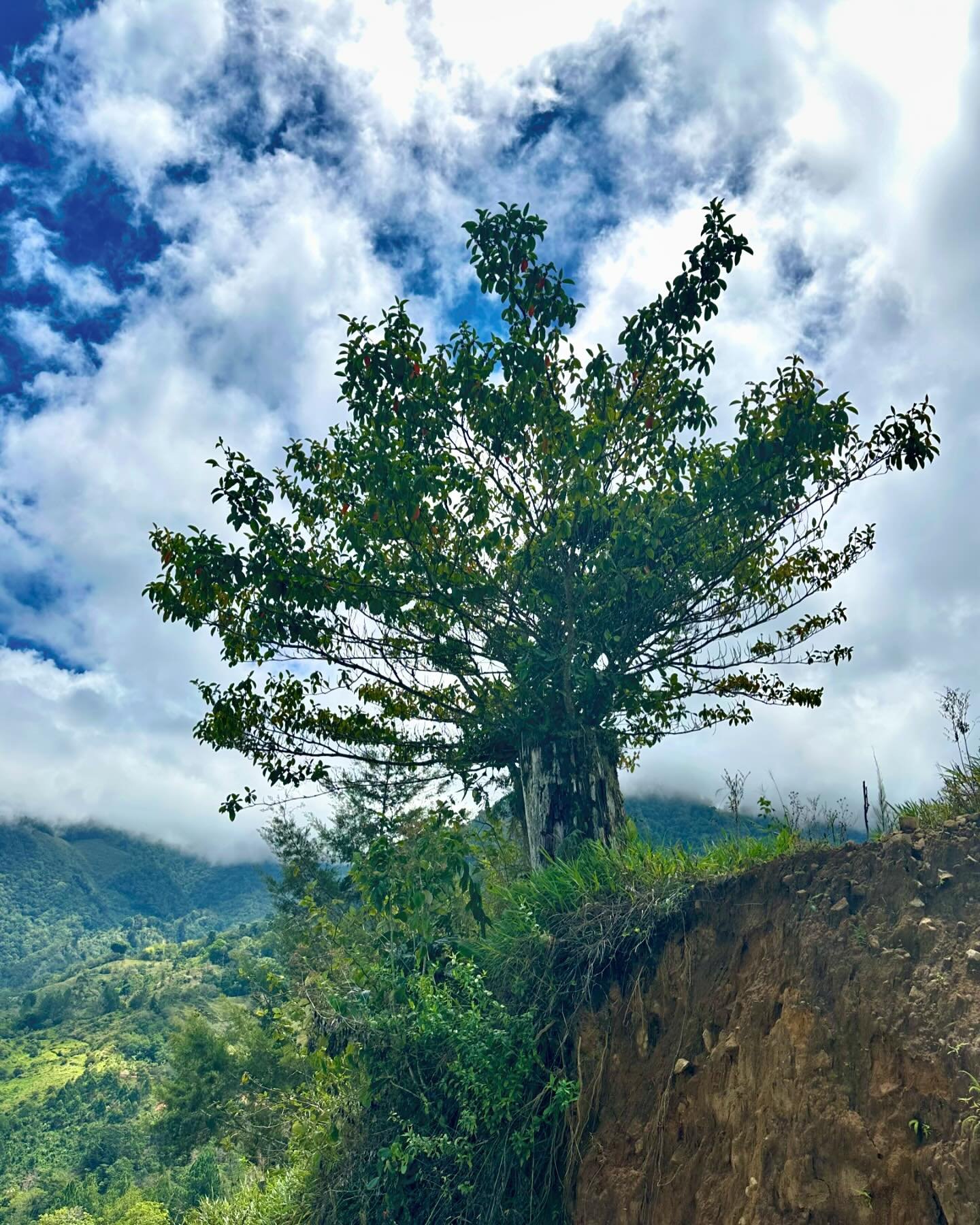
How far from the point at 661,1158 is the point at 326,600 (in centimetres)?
663

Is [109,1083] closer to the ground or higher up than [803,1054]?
closer to the ground

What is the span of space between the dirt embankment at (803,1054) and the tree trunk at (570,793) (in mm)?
2707

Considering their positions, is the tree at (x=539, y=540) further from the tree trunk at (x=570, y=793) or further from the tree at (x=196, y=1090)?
the tree at (x=196, y=1090)

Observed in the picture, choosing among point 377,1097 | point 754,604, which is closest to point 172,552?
point 377,1097

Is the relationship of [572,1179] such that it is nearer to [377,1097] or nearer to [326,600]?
[377,1097]

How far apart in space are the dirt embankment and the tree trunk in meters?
2.71

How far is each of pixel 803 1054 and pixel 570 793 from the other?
14.3ft

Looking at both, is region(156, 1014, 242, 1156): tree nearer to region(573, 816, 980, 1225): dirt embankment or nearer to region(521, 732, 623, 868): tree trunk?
region(521, 732, 623, 868): tree trunk

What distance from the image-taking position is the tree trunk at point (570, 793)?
30.2ft

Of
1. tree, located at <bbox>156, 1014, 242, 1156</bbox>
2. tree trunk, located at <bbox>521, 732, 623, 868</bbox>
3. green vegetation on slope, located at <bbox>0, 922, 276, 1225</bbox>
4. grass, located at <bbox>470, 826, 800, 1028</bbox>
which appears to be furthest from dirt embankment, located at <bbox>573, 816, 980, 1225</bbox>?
tree, located at <bbox>156, 1014, 242, 1156</bbox>

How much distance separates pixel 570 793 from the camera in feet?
30.5

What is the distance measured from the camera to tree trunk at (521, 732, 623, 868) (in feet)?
30.2

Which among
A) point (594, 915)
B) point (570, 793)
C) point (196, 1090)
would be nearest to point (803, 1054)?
point (594, 915)

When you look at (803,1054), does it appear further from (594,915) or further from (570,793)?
(570,793)
